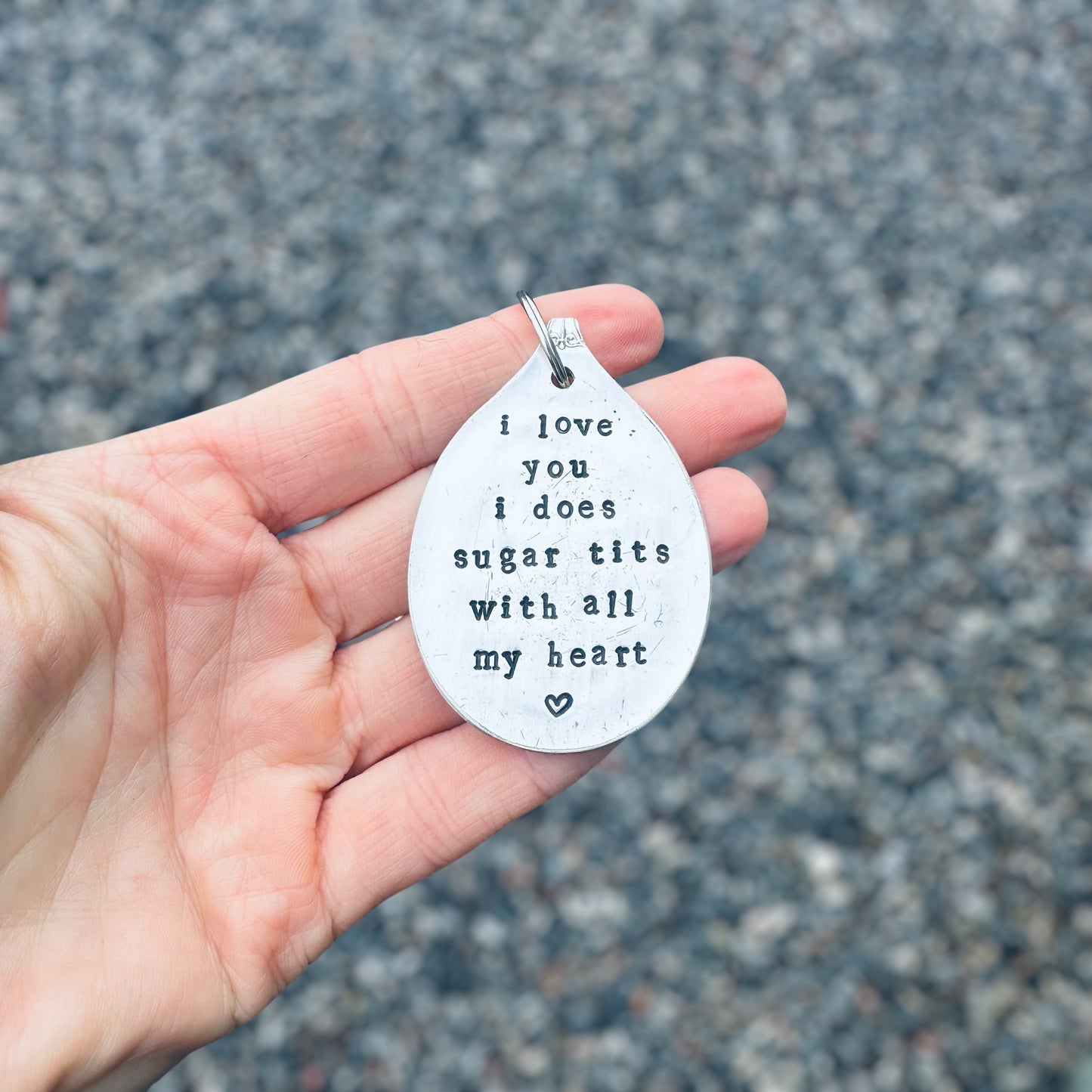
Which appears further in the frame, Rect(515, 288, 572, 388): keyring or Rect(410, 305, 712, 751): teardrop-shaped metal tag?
Rect(515, 288, 572, 388): keyring

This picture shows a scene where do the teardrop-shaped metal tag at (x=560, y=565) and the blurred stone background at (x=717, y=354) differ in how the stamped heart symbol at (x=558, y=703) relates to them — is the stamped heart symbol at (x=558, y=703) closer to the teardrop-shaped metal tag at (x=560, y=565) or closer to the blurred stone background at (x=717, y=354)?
the teardrop-shaped metal tag at (x=560, y=565)

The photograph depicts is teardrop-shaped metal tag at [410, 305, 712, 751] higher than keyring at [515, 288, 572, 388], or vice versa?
keyring at [515, 288, 572, 388]

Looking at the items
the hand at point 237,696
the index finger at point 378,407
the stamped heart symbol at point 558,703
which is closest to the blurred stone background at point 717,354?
the hand at point 237,696

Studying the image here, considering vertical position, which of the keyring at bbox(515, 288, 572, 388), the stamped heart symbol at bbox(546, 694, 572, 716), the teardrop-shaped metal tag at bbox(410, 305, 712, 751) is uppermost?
the keyring at bbox(515, 288, 572, 388)

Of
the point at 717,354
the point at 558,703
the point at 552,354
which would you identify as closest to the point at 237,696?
the point at 558,703

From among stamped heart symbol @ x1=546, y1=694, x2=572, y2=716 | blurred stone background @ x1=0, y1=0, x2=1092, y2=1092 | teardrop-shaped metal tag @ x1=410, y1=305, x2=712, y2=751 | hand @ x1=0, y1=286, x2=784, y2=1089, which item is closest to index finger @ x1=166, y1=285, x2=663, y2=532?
hand @ x1=0, y1=286, x2=784, y2=1089

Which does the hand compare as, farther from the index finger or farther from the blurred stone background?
the blurred stone background

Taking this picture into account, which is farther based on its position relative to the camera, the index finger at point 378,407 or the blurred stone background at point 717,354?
the blurred stone background at point 717,354

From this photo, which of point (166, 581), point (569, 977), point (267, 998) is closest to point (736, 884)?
point (569, 977)

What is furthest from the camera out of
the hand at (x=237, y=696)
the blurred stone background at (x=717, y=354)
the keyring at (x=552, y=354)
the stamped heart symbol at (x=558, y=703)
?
the blurred stone background at (x=717, y=354)
